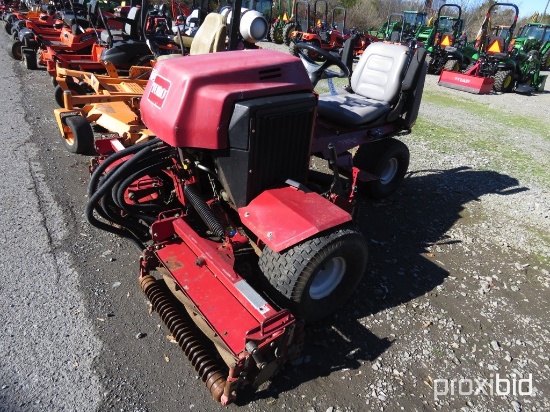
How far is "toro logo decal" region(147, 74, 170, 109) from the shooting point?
2201 millimetres

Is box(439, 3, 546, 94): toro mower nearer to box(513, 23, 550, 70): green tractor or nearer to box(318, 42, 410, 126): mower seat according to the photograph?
box(513, 23, 550, 70): green tractor

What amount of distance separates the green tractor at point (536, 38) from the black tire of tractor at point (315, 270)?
50.3 ft

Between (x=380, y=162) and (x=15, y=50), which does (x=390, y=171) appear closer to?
(x=380, y=162)

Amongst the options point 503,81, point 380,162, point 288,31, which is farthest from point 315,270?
point 288,31

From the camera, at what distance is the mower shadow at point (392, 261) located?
2262 mm

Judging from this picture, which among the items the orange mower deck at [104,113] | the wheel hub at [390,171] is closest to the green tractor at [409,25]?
the wheel hub at [390,171]

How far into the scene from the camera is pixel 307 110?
239cm

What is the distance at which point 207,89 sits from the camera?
6.80 ft

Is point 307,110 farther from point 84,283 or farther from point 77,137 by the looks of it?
point 77,137

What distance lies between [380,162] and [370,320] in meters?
1.73

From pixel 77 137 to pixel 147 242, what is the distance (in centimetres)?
164

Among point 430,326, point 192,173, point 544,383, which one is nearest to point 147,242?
point 192,173

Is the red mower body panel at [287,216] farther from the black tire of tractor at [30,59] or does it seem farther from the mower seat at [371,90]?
the black tire of tractor at [30,59]

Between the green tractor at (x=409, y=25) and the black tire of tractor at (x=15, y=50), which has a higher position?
the green tractor at (x=409, y=25)
